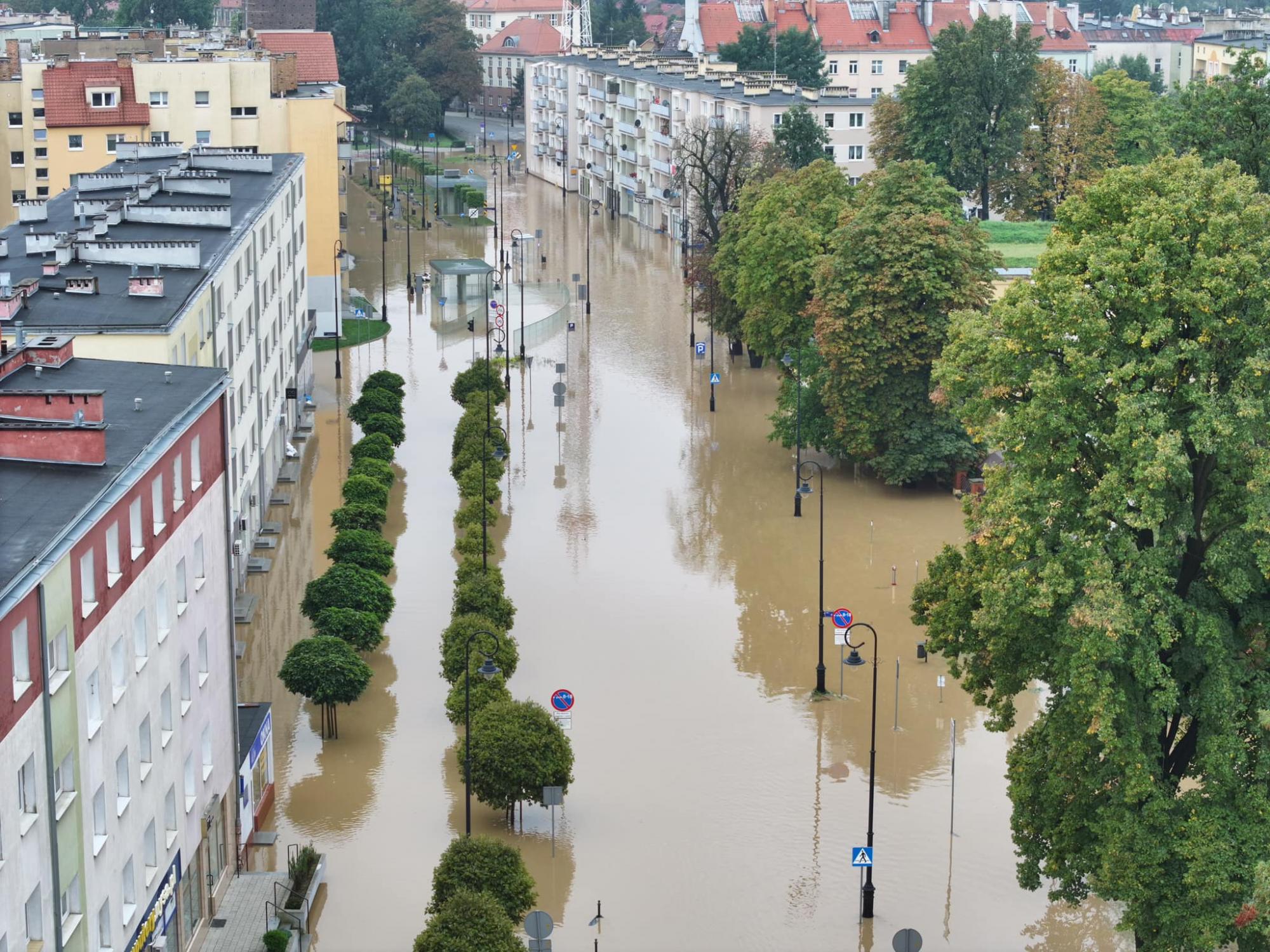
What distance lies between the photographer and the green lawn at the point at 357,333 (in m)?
85.8

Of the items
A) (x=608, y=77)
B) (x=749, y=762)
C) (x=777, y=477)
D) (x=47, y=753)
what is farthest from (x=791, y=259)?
(x=608, y=77)

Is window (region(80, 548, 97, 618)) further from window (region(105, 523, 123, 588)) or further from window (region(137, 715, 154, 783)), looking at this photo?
window (region(137, 715, 154, 783))

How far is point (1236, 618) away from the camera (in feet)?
104

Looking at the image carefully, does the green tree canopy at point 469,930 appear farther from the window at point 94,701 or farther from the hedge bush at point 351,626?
the hedge bush at point 351,626

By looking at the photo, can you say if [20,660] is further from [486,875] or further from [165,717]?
[486,875]

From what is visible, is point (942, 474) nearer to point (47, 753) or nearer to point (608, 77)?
point (47, 753)

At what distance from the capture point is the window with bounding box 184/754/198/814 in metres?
32.7

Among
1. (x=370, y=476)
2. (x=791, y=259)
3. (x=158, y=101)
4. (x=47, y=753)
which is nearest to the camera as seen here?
(x=47, y=753)

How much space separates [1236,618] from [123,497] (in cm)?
1798

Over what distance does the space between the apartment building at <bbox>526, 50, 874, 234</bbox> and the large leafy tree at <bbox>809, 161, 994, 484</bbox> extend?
4341 centimetres

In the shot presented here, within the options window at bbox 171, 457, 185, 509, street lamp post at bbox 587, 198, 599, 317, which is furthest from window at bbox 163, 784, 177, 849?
street lamp post at bbox 587, 198, 599, 317

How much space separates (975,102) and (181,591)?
74819 mm

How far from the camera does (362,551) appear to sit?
5019 cm

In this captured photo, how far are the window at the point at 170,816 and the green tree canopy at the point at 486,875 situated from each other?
454 centimetres
